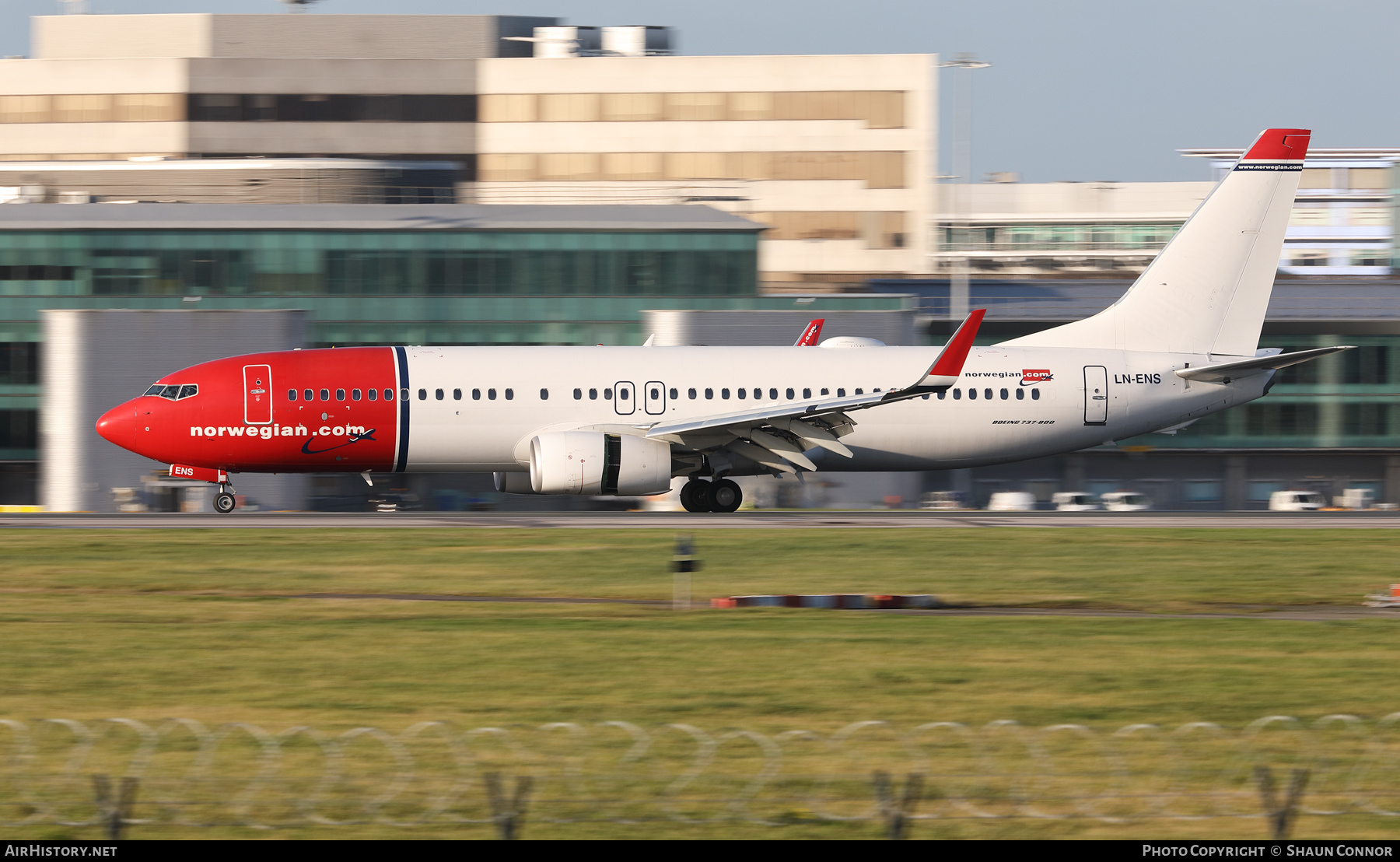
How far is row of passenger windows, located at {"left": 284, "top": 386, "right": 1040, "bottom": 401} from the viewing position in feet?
131

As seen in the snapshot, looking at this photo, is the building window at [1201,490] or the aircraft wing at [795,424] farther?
the building window at [1201,490]

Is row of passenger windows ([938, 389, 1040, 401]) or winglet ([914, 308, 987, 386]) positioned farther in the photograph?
row of passenger windows ([938, 389, 1040, 401])

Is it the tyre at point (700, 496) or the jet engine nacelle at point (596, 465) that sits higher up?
the jet engine nacelle at point (596, 465)

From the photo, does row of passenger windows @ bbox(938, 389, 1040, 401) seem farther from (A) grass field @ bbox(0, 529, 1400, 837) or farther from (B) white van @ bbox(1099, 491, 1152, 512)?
(B) white van @ bbox(1099, 491, 1152, 512)

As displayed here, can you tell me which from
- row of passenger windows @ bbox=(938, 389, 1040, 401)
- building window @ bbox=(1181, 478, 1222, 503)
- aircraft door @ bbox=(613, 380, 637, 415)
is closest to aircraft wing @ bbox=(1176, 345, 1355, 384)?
row of passenger windows @ bbox=(938, 389, 1040, 401)

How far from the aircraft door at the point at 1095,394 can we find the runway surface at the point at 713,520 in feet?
8.89

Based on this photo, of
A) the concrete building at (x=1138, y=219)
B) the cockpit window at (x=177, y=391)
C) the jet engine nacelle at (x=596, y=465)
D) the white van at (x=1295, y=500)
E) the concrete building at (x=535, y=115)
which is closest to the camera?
the jet engine nacelle at (x=596, y=465)

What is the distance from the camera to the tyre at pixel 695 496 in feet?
138

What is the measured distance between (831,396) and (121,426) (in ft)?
58.9

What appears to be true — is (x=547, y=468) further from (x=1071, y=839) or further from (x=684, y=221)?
(x=1071, y=839)

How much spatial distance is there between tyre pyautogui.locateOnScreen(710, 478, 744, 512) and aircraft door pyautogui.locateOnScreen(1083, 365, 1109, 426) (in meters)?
9.82

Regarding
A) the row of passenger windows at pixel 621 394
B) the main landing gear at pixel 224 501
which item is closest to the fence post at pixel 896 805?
the row of passenger windows at pixel 621 394

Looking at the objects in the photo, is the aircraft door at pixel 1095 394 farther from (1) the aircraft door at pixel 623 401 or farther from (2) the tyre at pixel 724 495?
(1) the aircraft door at pixel 623 401

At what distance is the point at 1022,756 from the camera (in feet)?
47.3
